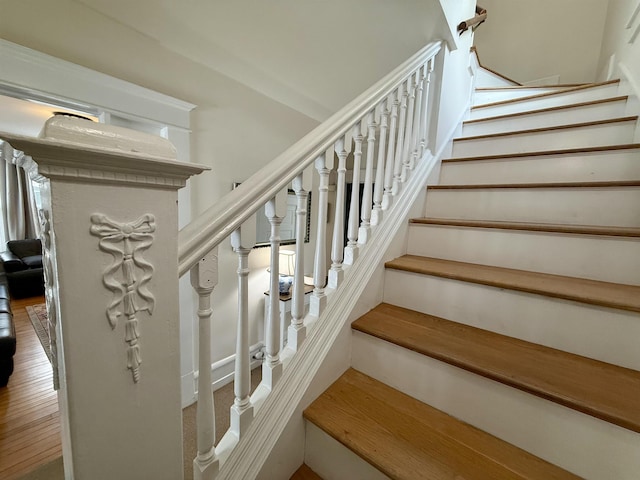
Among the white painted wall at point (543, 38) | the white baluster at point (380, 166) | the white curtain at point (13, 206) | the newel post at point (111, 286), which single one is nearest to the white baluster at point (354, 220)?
the white baluster at point (380, 166)

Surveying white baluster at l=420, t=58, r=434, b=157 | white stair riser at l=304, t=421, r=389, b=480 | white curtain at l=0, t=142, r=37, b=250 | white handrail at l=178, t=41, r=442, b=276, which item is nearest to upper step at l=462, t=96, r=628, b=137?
white baluster at l=420, t=58, r=434, b=157

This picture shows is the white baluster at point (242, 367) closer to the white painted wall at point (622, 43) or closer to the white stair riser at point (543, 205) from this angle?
the white stair riser at point (543, 205)

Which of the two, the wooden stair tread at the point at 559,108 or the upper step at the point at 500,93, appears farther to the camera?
the upper step at the point at 500,93

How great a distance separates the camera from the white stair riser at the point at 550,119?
153cm

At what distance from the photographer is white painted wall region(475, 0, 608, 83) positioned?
104 inches

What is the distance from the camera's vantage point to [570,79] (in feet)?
9.12

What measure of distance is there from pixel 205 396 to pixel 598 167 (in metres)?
1.88

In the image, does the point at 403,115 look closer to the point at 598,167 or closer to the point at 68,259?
the point at 598,167

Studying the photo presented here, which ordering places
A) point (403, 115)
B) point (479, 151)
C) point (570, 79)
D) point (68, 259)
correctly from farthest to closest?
point (570, 79) < point (479, 151) < point (403, 115) < point (68, 259)

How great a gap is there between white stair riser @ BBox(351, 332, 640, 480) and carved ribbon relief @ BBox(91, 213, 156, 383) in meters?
0.78

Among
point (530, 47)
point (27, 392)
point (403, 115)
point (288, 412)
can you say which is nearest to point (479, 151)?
point (403, 115)

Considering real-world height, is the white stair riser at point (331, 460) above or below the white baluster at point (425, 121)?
below

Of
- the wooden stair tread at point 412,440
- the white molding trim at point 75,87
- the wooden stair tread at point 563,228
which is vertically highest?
the white molding trim at point 75,87

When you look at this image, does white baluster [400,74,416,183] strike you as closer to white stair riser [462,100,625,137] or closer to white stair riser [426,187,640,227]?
white stair riser [426,187,640,227]
